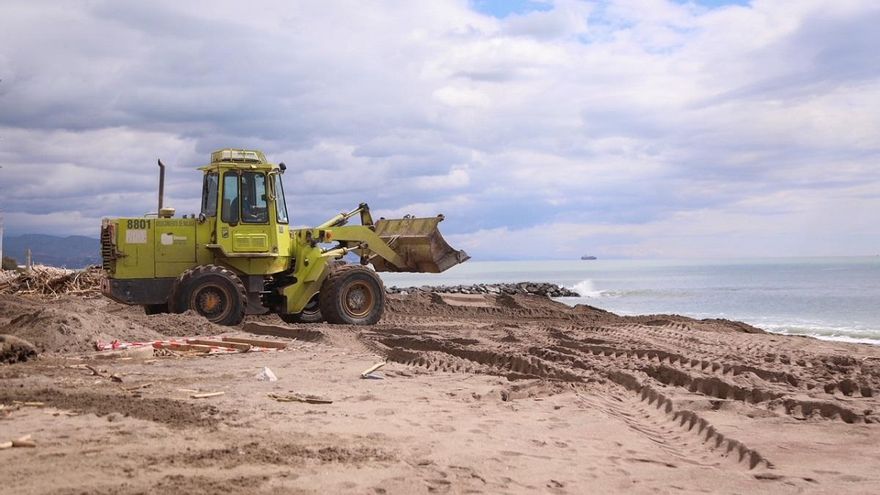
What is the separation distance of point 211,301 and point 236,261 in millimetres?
1007

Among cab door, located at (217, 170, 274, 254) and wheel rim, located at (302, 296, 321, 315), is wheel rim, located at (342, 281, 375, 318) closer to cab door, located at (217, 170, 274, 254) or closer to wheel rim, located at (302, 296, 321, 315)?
wheel rim, located at (302, 296, 321, 315)

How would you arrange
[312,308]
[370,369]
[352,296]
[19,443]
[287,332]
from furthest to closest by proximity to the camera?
[312,308]
[352,296]
[287,332]
[370,369]
[19,443]

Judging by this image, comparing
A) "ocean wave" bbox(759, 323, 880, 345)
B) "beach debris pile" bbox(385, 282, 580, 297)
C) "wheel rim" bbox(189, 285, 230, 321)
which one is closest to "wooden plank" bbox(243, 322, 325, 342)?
"wheel rim" bbox(189, 285, 230, 321)

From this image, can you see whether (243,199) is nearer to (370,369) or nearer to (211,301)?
(211,301)

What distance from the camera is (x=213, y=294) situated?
15.7m

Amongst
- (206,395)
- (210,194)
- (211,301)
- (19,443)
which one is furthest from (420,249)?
(19,443)

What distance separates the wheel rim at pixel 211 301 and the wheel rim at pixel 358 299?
2342 mm

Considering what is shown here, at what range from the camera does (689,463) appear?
19.9 ft

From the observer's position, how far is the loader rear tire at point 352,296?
1677cm

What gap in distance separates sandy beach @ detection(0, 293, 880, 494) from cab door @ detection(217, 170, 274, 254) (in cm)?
320

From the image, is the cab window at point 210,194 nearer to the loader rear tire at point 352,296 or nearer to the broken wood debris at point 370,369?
the loader rear tire at point 352,296

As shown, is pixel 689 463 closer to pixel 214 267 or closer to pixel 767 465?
pixel 767 465

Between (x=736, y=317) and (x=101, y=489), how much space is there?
90.6 ft

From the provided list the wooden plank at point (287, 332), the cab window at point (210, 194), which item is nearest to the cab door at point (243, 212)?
the cab window at point (210, 194)
